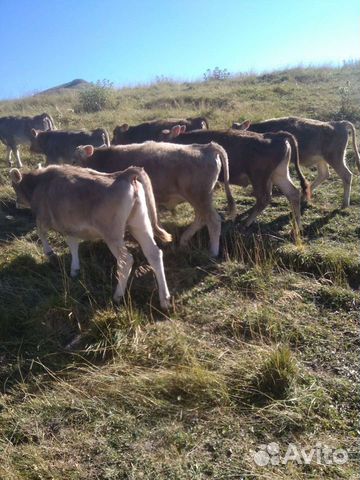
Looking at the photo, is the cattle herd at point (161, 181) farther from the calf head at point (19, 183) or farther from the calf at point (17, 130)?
the calf at point (17, 130)

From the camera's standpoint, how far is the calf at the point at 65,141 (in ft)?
36.3

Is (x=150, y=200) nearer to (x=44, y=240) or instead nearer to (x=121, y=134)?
(x=44, y=240)

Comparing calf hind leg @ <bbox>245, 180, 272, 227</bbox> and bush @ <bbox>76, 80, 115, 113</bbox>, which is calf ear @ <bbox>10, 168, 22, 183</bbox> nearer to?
calf hind leg @ <bbox>245, 180, 272, 227</bbox>

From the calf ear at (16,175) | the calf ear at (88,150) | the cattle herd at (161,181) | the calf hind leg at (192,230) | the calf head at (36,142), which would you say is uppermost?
the calf head at (36,142)

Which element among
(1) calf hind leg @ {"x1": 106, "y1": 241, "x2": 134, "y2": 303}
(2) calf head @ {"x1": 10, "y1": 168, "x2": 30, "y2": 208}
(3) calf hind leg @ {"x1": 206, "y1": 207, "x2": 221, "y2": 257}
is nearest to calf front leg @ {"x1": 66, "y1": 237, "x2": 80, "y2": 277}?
(1) calf hind leg @ {"x1": 106, "y1": 241, "x2": 134, "y2": 303}

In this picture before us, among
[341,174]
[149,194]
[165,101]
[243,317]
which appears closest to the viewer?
[243,317]

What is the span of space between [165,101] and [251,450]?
55.7ft

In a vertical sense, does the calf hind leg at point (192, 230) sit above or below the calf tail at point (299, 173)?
below

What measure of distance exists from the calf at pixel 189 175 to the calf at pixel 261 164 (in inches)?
25.6

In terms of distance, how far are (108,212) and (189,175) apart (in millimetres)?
1676

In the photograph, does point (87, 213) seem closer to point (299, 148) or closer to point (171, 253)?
point (171, 253)

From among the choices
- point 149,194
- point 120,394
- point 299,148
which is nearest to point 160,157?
point 149,194

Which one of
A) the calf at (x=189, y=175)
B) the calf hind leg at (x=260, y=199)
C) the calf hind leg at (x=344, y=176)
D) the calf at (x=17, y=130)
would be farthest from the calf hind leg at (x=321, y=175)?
the calf at (x=17, y=130)

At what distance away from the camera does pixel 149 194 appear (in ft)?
19.6
